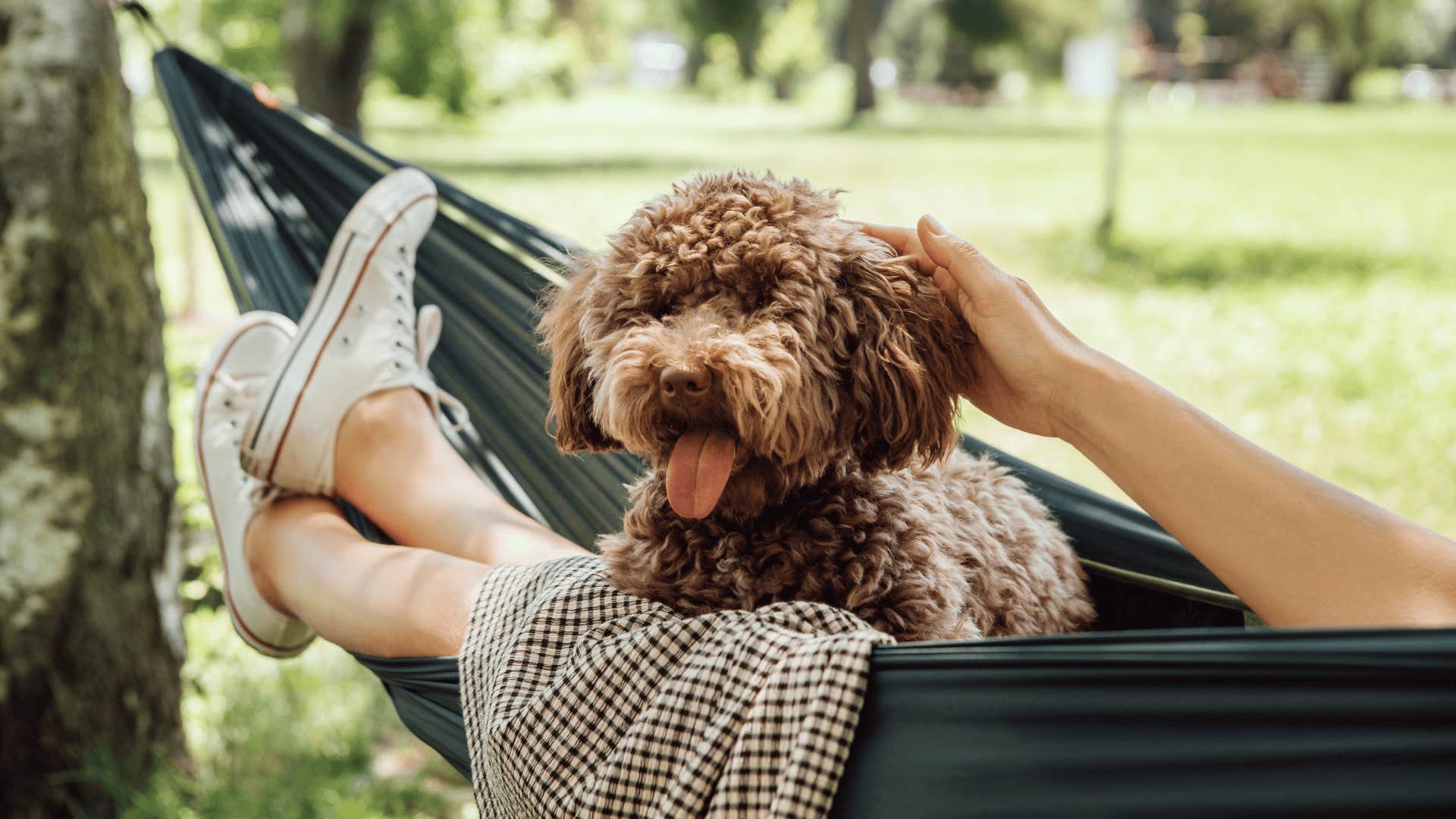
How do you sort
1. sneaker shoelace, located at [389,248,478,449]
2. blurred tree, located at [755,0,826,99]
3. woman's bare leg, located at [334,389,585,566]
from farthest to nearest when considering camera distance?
blurred tree, located at [755,0,826,99], sneaker shoelace, located at [389,248,478,449], woman's bare leg, located at [334,389,585,566]

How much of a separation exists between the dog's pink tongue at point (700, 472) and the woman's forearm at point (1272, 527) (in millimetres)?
487

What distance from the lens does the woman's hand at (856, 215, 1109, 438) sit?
1.58m

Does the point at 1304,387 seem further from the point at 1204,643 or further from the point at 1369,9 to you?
the point at 1369,9

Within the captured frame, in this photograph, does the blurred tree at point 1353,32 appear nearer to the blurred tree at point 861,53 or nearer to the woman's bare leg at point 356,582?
the blurred tree at point 861,53

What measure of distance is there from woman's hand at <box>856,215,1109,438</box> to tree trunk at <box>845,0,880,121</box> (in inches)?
1094

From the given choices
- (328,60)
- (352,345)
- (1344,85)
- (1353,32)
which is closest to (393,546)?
(352,345)

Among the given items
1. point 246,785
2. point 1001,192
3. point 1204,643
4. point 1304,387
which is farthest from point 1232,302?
point 1204,643

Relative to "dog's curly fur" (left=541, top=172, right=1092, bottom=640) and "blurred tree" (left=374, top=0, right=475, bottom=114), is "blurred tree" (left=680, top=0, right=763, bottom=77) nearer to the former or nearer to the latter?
"blurred tree" (left=374, top=0, right=475, bottom=114)

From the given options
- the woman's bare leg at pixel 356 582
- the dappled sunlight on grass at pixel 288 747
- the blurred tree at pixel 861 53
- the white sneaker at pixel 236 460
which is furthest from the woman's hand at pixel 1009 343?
the blurred tree at pixel 861 53

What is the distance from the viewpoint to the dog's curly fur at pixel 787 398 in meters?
1.57

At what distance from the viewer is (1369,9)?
33625 millimetres

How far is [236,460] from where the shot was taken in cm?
259

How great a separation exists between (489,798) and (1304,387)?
5.19 m

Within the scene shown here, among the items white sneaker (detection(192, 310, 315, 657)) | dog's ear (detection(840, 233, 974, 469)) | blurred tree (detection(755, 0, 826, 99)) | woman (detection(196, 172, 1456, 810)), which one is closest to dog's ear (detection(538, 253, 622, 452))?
woman (detection(196, 172, 1456, 810))
